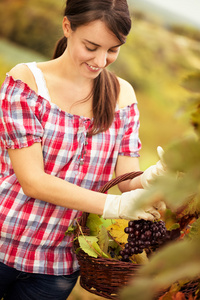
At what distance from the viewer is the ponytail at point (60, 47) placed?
1593 millimetres

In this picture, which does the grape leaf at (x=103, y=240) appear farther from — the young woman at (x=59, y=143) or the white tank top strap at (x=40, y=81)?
the white tank top strap at (x=40, y=81)

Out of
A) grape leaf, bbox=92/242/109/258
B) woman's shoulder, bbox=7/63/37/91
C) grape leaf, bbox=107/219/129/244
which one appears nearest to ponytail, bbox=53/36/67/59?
woman's shoulder, bbox=7/63/37/91

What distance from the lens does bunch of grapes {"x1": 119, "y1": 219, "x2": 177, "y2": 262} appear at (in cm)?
98

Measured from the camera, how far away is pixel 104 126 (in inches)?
57.8

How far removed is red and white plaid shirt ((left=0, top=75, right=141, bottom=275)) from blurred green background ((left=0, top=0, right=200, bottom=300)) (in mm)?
3543

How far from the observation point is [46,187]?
126cm

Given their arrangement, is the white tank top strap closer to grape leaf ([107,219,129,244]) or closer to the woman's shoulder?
the woman's shoulder

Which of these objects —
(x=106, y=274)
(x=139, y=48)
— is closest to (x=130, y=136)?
(x=106, y=274)

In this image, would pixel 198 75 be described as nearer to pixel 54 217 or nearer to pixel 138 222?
pixel 138 222

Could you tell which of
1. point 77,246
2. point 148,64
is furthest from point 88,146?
point 148,64

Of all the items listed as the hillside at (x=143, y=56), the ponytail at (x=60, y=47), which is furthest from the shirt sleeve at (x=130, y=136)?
the hillside at (x=143, y=56)

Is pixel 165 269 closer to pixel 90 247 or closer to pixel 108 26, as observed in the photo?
pixel 90 247

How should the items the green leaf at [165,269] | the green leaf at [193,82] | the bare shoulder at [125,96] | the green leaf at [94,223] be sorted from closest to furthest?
the green leaf at [165,269], the green leaf at [193,82], the green leaf at [94,223], the bare shoulder at [125,96]

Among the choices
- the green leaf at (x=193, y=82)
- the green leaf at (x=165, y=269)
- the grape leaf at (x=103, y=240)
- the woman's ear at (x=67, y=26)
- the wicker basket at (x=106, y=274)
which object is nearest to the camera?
the green leaf at (x=165, y=269)
